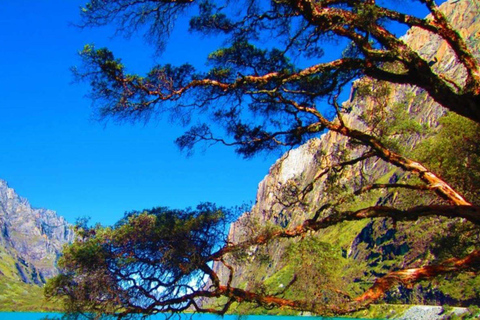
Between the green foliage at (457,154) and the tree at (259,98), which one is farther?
the green foliage at (457,154)

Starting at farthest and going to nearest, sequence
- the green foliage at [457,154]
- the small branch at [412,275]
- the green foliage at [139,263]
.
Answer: the green foliage at [457,154] < the green foliage at [139,263] < the small branch at [412,275]

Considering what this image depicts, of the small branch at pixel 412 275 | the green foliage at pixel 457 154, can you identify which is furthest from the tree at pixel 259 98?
the green foliage at pixel 457 154

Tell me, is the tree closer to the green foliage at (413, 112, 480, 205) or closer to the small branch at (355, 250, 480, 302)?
the small branch at (355, 250, 480, 302)

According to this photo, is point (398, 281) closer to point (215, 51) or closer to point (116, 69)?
point (215, 51)

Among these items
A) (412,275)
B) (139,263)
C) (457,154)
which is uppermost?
(457,154)

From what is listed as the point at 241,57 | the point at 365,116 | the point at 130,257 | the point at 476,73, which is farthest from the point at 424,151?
the point at 130,257

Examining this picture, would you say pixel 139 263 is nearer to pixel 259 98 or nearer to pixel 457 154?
pixel 259 98

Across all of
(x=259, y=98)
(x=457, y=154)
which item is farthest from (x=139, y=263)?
(x=457, y=154)

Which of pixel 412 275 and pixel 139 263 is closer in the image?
pixel 412 275

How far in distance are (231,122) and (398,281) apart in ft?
17.8

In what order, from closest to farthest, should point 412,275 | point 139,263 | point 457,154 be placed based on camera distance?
point 412,275 → point 139,263 → point 457,154

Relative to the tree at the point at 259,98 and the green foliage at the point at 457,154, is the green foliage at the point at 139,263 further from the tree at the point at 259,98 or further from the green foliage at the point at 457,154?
the green foliage at the point at 457,154

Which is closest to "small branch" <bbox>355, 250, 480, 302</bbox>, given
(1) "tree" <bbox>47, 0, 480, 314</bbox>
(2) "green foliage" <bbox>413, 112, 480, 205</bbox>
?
(1) "tree" <bbox>47, 0, 480, 314</bbox>

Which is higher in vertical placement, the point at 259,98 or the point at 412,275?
the point at 259,98
